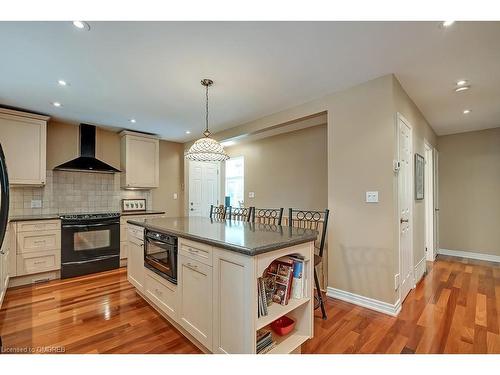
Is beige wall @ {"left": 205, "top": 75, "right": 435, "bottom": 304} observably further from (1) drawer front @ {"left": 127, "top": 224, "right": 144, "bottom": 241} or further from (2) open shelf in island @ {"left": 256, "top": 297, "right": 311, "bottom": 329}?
(1) drawer front @ {"left": 127, "top": 224, "right": 144, "bottom": 241}

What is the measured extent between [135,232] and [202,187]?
301 cm

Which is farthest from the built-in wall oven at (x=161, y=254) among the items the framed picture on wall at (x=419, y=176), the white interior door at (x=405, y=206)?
the framed picture on wall at (x=419, y=176)

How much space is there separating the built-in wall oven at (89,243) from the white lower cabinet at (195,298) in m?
2.47

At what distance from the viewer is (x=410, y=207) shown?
298cm

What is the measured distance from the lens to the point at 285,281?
5.59 ft

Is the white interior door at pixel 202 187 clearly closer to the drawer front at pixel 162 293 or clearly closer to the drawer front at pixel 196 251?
the drawer front at pixel 162 293

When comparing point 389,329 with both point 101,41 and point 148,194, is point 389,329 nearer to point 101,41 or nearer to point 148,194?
point 101,41

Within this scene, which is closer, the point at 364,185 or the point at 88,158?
the point at 364,185

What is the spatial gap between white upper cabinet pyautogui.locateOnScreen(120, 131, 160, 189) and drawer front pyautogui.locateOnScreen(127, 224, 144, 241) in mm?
1865

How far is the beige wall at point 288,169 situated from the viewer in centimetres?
432

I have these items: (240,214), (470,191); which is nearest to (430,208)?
(470,191)

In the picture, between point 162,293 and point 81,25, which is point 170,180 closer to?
point 162,293
